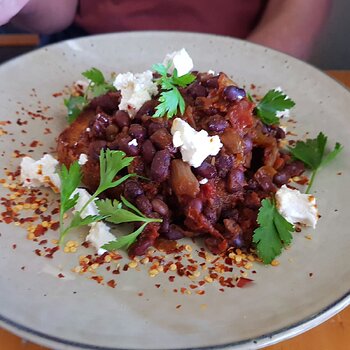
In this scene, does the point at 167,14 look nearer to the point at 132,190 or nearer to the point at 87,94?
the point at 87,94

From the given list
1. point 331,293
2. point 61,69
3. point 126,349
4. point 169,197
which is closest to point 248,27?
point 61,69

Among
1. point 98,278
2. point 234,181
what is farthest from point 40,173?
point 234,181

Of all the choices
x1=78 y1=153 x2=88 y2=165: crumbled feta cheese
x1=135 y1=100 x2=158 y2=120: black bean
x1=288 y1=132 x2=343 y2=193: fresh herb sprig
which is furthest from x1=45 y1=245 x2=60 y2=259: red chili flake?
x1=288 y1=132 x2=343 y2=193: fresh herb sprig

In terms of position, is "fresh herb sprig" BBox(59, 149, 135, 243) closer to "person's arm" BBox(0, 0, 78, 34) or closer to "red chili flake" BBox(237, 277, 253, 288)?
"red chili flake" BBox(237, 277, 253, 288)

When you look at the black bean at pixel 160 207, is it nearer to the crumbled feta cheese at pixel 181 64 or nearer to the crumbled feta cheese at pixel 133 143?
the crumbled feta cheese at pixel 133 143

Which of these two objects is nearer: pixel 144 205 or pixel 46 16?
pixel 144 205
